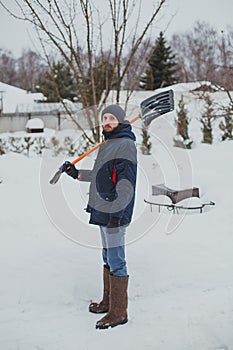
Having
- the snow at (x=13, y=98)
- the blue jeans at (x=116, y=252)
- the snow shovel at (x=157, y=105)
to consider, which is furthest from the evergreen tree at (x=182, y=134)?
the snow at (x=13, y=98)

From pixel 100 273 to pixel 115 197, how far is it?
41.0 inches

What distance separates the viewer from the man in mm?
2246

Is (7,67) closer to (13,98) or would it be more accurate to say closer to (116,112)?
(13,98)

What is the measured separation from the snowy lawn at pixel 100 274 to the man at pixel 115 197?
194 millimetres

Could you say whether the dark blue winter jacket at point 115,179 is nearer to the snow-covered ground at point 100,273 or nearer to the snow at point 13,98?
the snow-covered ground at point 100,273

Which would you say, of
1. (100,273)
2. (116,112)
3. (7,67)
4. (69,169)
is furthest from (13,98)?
(116,112)

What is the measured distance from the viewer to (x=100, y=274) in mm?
3096

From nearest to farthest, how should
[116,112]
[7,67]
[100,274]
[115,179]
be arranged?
1. [115,179]
2. [116,112]
3. [100,274]
4. [7,67]

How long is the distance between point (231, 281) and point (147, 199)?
2.36 metres

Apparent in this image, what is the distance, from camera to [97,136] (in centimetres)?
466

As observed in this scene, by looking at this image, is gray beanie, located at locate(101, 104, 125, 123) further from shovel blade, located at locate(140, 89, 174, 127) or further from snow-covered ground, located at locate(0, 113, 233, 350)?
snow-covered ground, located at locate(0, 113, 233, 350)

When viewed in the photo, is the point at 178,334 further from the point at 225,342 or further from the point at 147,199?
the point at 147,199

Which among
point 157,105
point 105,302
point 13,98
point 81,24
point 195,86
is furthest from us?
point 13,98

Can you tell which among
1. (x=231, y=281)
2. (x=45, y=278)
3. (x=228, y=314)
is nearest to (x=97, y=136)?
(x=45, y=278)
